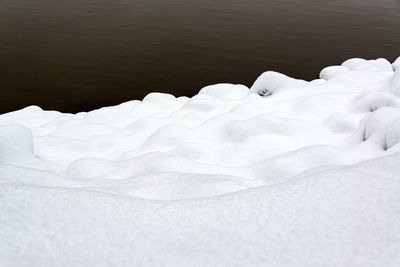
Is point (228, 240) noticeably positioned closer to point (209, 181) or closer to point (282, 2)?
point (209, 181)

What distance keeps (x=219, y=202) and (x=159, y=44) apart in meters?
9.31

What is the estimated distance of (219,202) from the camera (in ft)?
6.68

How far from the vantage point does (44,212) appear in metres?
1.84

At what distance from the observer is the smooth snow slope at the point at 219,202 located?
66.6 inches

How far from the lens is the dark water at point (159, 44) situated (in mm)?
8695

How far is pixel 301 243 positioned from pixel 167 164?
1896 millimetres

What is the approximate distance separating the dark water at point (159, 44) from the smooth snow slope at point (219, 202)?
438cm

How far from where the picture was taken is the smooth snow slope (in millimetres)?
1691

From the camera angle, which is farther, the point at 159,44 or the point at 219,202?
the point at 159,44

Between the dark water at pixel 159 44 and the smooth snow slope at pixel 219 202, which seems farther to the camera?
the dark water at pixel 159 44

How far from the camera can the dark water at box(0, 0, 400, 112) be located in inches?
342

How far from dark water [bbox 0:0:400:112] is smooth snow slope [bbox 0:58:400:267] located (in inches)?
172

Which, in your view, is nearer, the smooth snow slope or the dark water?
the smooth snow slope

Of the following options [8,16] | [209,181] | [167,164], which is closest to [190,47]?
[8,16]
